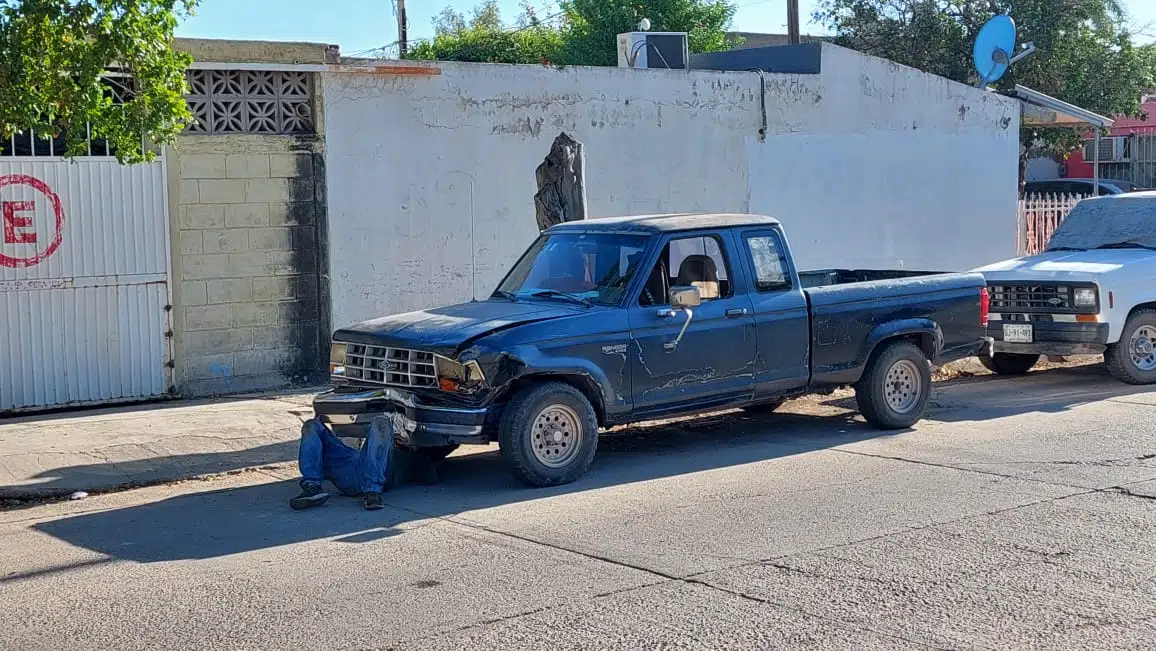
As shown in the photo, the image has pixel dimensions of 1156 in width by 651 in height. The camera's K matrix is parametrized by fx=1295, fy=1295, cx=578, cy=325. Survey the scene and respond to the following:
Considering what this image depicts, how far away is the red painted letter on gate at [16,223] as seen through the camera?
1201 cm

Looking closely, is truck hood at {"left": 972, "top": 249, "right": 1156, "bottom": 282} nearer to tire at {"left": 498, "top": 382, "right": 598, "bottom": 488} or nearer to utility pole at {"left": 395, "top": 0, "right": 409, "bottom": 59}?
tire at {"left": 498, "top": 382, "right": 598, "bottom": 488}

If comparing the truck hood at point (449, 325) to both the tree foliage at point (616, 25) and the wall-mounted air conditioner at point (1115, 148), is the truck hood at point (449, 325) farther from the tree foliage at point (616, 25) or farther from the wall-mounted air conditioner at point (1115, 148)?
the wall-mounted air conditioner at point (1115, 148)

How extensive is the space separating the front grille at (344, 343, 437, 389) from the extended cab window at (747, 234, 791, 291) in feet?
9.40

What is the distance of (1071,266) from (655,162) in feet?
17.2

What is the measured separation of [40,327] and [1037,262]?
34.3ft

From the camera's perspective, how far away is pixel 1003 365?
1492cm

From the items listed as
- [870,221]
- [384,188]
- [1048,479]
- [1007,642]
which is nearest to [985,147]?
[870,221]

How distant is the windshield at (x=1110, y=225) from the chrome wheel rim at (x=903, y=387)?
4.77m

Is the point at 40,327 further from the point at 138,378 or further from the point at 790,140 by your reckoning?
the point at 790,140

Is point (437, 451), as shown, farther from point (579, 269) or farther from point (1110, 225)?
point (1110, 225)

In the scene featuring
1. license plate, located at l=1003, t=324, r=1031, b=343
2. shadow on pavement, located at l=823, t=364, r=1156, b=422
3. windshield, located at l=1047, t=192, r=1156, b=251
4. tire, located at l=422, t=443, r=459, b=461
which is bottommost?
shadow on pavement, located at l=823, t=364, r=1156, b=422

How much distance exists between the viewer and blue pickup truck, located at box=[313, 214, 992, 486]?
8.80m

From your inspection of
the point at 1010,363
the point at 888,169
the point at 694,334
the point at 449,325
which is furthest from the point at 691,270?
the point at 888,169

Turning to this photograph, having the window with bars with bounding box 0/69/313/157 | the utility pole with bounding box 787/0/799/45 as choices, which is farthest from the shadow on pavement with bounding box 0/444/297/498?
the utility pole with bounding box 787/0/799/45
